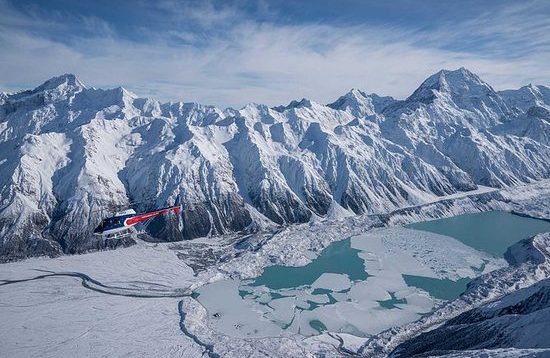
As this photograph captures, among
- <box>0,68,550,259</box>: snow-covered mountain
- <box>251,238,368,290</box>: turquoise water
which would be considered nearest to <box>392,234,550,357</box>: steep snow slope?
<box>251,238,368,290</box>: turquoise water

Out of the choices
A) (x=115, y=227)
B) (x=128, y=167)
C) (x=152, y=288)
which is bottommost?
(x=152, y=288)

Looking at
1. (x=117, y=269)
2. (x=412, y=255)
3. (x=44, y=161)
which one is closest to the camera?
(x=117, y=269)

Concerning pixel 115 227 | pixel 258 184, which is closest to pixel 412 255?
pixel 258 184

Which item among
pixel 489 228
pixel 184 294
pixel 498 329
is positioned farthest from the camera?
pixel 489 228

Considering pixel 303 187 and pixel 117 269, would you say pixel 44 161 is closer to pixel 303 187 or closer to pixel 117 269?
pixel 117 269

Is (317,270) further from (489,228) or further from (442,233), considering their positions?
(489,228)

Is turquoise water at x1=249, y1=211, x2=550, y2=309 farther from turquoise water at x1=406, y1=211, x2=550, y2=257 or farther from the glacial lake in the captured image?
the glacial lake

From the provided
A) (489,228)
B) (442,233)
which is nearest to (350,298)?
(442,233)
